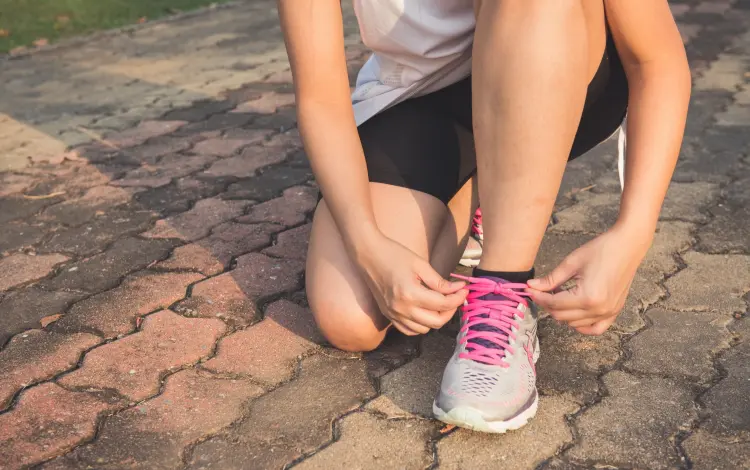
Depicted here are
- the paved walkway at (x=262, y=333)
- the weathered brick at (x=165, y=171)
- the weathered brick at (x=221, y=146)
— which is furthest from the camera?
the weathered brick at (x=221, y=146)

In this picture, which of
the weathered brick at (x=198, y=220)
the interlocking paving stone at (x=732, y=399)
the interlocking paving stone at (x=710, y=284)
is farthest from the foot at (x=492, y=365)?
the weathered brick at (x=198, y=220)

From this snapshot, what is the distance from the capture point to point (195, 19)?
6.30 meters

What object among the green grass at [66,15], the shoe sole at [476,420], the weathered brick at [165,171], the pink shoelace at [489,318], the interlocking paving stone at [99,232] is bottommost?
the green grass at [66,15]

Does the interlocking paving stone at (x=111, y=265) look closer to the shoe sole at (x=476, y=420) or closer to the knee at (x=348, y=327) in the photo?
the knee at (x=348, y=327)

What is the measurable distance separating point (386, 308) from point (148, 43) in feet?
14.0

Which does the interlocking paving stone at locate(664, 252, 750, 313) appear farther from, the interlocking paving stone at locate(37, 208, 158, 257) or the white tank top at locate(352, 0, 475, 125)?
the interlocking paving stone at locate(37, 208, 158, 257)

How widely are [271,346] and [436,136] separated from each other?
1.85ft

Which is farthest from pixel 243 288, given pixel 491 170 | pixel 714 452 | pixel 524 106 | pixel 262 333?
pixel 714 452

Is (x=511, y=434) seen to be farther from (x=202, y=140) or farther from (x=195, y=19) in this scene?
(x=195, y=19)

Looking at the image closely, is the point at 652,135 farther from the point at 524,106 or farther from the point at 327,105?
the point at 327,105

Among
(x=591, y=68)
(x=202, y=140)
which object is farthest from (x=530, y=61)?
(x=202, y=140)

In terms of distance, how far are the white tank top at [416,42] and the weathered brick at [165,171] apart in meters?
1.20

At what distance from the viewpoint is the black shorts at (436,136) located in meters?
1.93

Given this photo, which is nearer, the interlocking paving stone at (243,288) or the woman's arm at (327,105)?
the woman's arm at (327,105)
